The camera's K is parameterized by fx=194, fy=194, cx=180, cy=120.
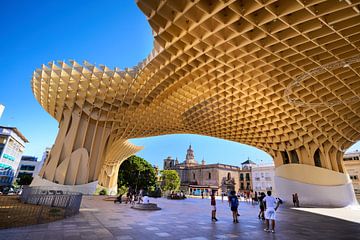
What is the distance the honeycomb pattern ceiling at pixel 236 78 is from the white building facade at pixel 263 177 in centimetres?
3761

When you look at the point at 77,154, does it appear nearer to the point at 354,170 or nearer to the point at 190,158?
the point at 354,170

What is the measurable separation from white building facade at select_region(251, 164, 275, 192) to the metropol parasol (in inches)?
1446

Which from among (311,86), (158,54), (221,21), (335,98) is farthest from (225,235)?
(335,98)

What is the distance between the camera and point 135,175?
174 ft

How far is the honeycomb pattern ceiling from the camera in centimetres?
1065

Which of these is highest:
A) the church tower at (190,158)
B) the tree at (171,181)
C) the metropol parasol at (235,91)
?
the church tower at (190,158)

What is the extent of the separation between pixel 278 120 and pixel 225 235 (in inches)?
797

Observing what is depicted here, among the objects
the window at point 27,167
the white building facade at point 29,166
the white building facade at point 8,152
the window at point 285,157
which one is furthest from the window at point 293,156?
the window at point 27,167

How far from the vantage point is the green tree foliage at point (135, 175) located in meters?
51.7

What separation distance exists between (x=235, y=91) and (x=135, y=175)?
41.8 metres

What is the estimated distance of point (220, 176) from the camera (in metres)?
85.4

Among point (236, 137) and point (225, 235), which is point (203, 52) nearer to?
point (225, 235)

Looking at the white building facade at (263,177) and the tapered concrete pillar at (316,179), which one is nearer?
the tapered concrete pillar at (316,179)

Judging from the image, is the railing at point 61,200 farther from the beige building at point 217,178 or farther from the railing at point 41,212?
the beige building at point 217,178
